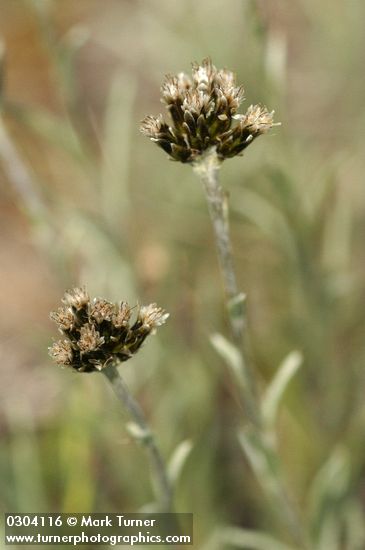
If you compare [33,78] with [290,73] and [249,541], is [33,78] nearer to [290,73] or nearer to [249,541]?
[290,73]

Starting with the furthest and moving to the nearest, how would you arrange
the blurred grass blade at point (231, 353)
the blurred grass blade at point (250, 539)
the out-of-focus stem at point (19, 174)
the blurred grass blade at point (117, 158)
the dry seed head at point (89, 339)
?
1. the blurred grass blade at point (117, 158)
2. the out-of-focus stem at point (19, 174)
3. the blurred grass blade at point (250, 539)
4. the blurred grass blade at point (231, 353)
5. the dry seed head at point (89, 339)

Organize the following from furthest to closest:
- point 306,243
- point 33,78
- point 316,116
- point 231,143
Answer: point 33,78, point 316,116, point 306,243, point 231,143

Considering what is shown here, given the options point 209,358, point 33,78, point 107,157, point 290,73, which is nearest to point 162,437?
point 209,358

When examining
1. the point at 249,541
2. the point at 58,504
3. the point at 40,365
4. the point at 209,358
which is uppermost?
the point at 40,365

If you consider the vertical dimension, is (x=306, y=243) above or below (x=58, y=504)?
above

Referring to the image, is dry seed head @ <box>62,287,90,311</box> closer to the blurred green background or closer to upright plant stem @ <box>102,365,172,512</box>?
upright plant stem @ <box>102,365,172,512</box>

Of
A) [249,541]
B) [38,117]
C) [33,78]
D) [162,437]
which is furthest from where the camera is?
[33,78]

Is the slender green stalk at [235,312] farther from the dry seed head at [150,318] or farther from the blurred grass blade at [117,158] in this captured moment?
the blurred grass blade at [117,158]

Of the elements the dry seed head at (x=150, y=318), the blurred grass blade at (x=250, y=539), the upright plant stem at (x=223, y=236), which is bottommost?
the blurred grass blade at (x=250, y=539)

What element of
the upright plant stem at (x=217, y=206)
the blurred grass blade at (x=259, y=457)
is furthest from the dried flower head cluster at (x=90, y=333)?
the blurred grass blade at (x=259, y=457)
